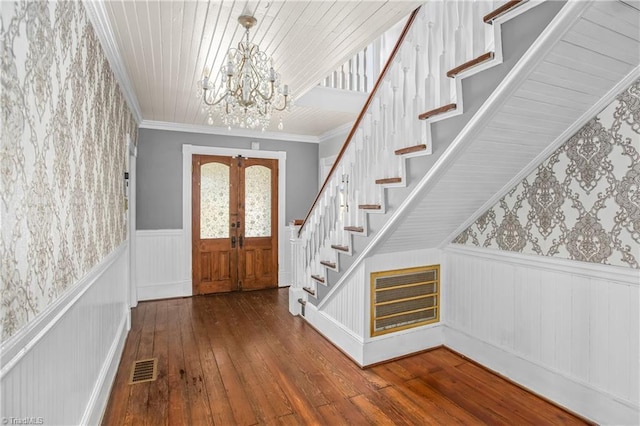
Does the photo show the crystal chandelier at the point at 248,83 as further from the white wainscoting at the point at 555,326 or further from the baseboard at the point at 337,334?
the white wainscoting at the point at 555,326

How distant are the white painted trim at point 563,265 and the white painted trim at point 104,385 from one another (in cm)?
311

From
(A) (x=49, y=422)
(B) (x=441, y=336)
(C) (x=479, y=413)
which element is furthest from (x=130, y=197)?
(C) (x=479, y=413)

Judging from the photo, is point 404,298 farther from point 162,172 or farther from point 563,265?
point 162,172

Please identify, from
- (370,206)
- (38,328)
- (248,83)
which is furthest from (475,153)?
(38,328)

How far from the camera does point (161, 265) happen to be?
5242 millimetres

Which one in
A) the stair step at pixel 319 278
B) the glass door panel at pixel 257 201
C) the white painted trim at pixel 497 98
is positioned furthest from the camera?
the glass door panel at pixel 257 201

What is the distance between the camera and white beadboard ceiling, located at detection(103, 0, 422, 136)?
2242 millimetres

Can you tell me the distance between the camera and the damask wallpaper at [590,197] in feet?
6.84

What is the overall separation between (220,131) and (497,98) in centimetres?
450

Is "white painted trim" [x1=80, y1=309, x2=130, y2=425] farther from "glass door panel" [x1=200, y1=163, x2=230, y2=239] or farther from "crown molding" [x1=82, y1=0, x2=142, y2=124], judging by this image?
"crown molding" [x1=82, y1=0, x2=142, y2=124]

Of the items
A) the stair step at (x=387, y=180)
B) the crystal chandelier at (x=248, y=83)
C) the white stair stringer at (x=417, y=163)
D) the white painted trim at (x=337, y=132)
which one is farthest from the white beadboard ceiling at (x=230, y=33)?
the white painted trim at (x=337, y=132)

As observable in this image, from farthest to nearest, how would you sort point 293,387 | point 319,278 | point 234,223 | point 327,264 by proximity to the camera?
point 234,223, point 319,278, point 327,264, point 293,387

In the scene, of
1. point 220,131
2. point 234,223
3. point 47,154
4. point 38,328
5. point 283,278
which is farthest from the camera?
point 283,278

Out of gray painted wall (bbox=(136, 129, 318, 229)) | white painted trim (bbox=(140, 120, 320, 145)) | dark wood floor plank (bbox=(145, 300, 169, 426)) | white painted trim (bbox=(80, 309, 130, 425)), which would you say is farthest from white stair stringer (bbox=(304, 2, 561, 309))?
white painted trim (bbox=(140, 120, 320, 145))
